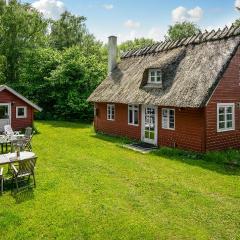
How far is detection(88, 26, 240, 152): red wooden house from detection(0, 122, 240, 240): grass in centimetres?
222

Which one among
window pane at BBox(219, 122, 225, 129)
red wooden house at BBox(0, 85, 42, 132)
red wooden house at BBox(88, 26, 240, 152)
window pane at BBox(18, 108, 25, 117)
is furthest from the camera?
window pane at BBox(18, 108, 25, 117)

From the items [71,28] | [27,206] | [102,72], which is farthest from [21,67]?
[27,206]

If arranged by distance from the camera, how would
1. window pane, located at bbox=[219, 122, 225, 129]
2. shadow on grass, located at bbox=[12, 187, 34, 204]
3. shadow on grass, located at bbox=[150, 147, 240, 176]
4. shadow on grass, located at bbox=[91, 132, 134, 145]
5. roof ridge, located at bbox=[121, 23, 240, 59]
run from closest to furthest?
shadow on grass, located at bbox=[12, 187, 34, 204]
shadow on grass, located at bbox=[150, 147, 240, 176]
window pane, located at bbox=[219, 122, 225, 129]
roof ridge, located at bbox=[121, 23, 240, 59]
shadow on grass, located at bbox=[91, 132, 134, 145]

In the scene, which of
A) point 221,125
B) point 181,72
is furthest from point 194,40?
point 221,125

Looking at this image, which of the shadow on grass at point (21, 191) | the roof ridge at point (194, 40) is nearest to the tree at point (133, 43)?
the roof ridge at point (194, 40)

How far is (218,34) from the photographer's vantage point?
69.1 feet

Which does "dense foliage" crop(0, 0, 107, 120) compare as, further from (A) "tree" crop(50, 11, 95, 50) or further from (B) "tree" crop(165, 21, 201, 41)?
(B) "tree" crop(165, 21, 201, 41)

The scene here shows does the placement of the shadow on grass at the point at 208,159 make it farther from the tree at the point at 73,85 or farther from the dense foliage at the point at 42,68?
the dense foliage at the point at 42,68

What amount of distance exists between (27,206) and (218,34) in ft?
52.2

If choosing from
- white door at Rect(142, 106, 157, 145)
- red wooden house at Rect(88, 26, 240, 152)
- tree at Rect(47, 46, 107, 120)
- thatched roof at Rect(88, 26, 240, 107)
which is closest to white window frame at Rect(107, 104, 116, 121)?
red wooden house at Rect(88, 26, 240, 152)

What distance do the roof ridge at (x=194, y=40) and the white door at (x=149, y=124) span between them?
5276 millimetres

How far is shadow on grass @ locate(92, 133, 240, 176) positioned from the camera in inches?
630

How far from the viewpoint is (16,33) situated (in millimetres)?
43062

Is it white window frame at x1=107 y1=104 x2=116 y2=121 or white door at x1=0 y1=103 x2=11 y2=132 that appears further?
white door at x1=0 y1=103 x2=11 y2=132
